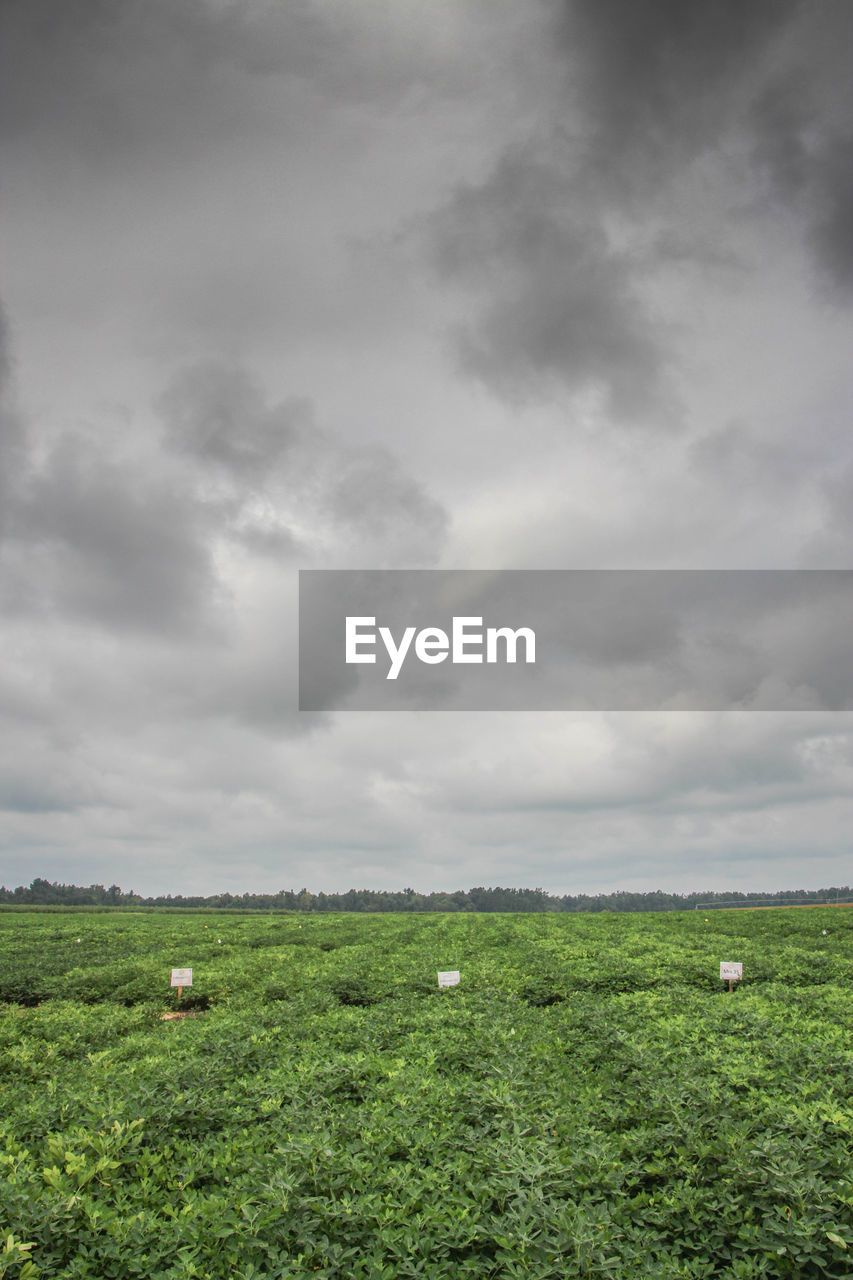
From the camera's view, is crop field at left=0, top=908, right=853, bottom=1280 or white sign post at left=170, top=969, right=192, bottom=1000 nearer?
crop field at left=0, top=908, right=853, bottom=1280

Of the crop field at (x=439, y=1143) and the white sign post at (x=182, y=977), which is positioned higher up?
the crop field at (x=439, y=1143)

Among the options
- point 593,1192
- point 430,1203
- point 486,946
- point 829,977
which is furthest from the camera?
point 486,946

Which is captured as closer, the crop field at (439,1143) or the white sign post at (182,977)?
the crop field at (439,1143)

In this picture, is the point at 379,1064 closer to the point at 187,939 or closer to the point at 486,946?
the point at 486,946

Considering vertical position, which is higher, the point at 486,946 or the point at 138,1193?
the point at 138,1193

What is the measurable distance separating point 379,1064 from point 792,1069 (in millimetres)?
5209

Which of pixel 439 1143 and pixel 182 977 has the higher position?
pixel 439 1143

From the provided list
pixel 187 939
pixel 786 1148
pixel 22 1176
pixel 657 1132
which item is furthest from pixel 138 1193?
pixel 187 939

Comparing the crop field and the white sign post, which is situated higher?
the crop field

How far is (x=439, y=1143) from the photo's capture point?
246 inches

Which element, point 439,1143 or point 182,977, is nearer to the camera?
point 439,1143

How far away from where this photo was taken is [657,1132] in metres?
6.32

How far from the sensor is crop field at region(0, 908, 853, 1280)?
473 centimetres

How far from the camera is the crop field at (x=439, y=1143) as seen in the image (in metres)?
4.73
